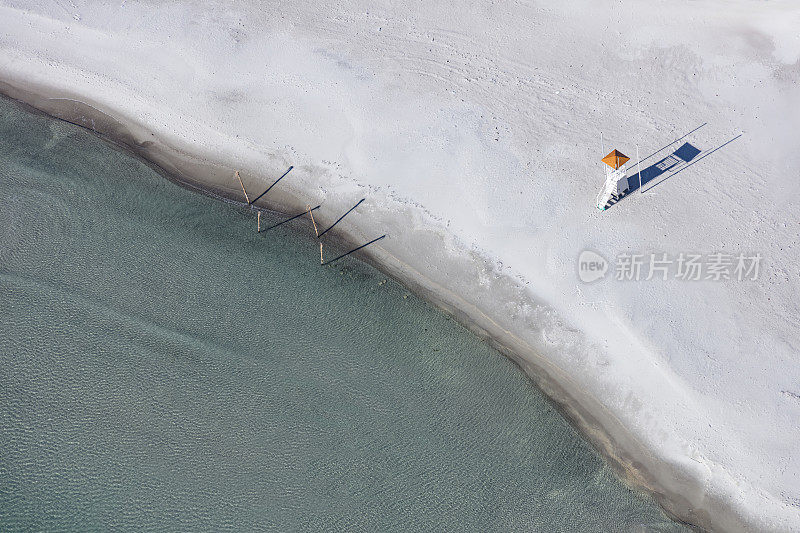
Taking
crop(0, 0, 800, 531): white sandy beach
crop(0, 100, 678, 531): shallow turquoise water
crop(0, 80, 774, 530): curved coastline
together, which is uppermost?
crop(0, 0, 800, 531): white sandy beach

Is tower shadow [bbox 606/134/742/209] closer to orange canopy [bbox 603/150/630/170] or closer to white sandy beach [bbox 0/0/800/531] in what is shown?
white sandy beach [bbox 0/0/800/531]

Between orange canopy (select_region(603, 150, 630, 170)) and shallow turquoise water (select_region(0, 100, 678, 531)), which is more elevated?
orange canopy (select_region(603, 150, 630, 170))

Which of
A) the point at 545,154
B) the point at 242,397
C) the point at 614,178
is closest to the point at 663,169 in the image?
the point at 614,178

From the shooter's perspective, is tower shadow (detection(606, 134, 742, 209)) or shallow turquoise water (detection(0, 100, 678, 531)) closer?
shallow turquoise water (detection(0, 100, 678, 531))

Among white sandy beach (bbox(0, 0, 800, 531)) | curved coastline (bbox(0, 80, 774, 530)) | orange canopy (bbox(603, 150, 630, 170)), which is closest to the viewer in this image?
curved coastline (bbox(0, 80, 774, 530))

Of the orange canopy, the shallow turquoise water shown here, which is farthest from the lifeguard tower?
the shallow turquoise water

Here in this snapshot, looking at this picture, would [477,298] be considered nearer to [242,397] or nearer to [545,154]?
[545,154]

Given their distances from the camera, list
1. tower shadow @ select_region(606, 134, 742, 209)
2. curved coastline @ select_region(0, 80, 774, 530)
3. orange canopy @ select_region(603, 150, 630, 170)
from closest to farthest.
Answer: curved coastline @ select_region(0, 80, 774, 530) < orange canopy @ select_region(603, 150, 630, 170) < tower shadow @ select_region(606, 134, 742, 209)
